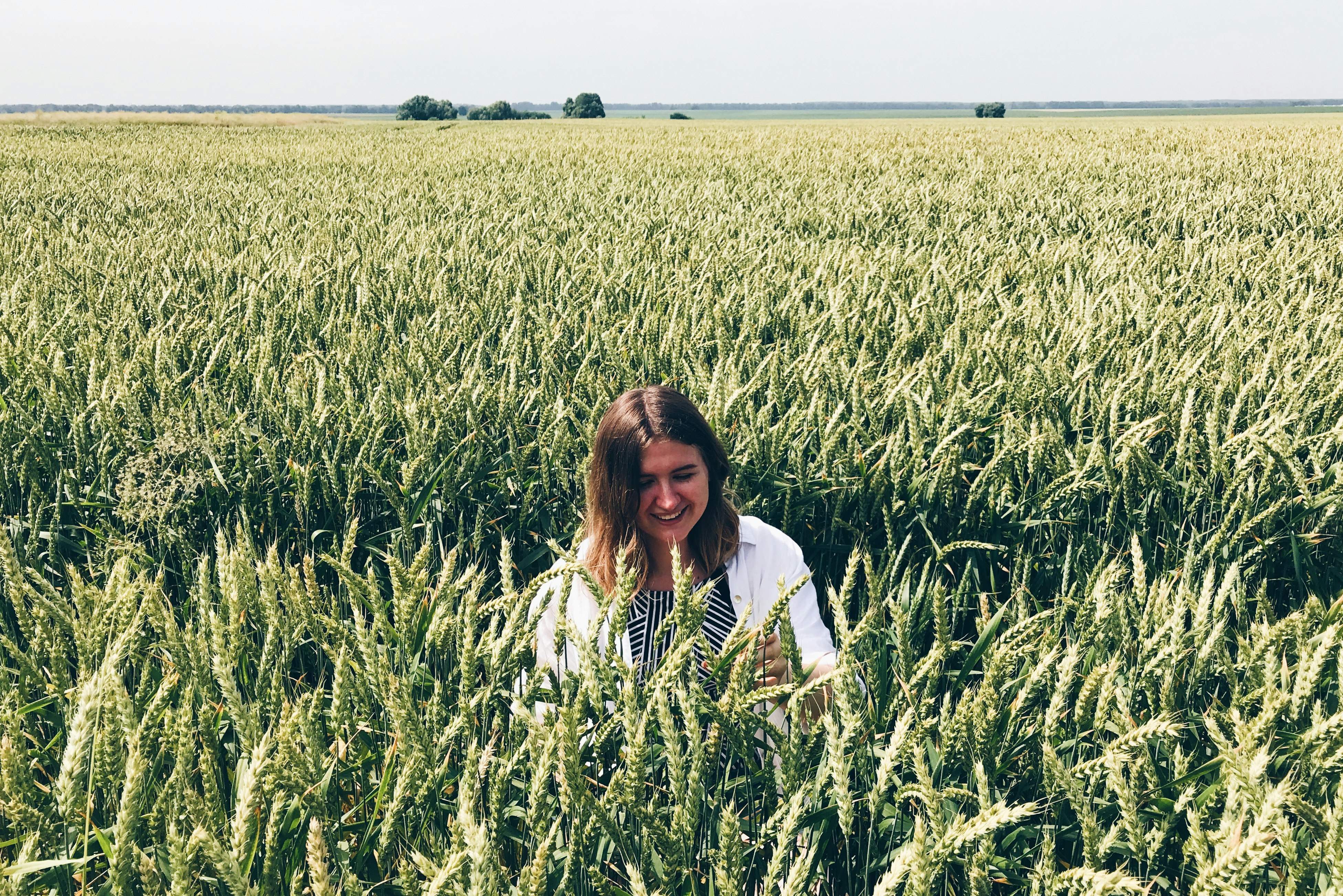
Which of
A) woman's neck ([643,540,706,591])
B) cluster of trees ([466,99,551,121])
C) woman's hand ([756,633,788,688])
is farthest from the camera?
cluster of trees ([466,99,551,121])

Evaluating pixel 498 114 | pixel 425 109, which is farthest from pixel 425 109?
pixel 498 114

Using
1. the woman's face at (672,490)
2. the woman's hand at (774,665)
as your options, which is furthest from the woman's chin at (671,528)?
the woman's hand at (774,665)

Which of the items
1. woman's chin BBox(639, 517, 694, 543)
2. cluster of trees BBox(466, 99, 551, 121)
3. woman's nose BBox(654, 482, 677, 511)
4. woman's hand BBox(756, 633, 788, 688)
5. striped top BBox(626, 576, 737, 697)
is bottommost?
striped top BBox(626, 576, 737, 697)

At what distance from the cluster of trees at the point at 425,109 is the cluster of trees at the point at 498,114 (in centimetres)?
433

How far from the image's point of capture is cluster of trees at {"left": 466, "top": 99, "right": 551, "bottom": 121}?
204 feet

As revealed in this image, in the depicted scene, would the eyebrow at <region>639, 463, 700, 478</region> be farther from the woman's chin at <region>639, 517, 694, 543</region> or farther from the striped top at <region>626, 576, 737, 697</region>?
the striped top at <region>626, 576, 737, 697</region>

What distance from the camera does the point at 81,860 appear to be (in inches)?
35.8

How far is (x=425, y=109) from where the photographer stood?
2773 inches

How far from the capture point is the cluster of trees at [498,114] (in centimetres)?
6216

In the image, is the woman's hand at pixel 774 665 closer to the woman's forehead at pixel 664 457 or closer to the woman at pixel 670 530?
the woman at pixel 670 530

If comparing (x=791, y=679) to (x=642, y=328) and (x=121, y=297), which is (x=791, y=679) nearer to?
(x=642, y=328)

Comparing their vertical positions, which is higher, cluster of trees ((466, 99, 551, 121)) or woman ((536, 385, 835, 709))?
cluster of trees ((466, 99, 551, 121))

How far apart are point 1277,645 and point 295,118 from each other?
48.4 meters

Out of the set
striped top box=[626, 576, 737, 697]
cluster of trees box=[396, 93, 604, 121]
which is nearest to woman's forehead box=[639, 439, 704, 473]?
striped top box=[626, 576, 737, 697]
